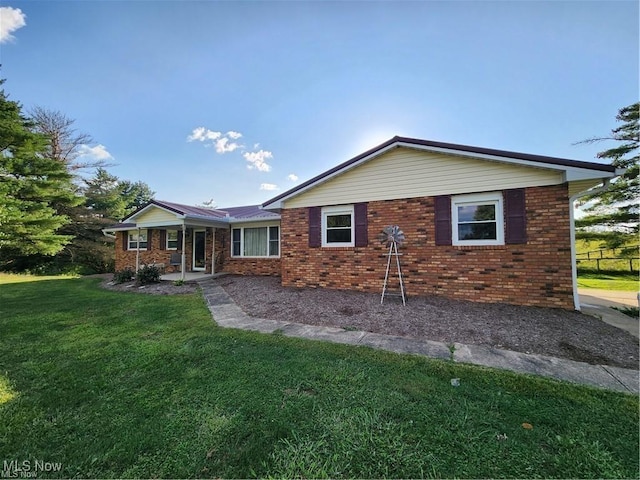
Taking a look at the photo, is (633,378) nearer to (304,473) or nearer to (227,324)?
(304,473)

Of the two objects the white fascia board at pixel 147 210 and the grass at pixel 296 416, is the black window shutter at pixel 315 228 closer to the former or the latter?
the grass at pixel 296 416

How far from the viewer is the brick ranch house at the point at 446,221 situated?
591 centimetres

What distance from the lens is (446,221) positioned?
692 centimetres

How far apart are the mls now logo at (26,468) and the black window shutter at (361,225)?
7066 millimetres

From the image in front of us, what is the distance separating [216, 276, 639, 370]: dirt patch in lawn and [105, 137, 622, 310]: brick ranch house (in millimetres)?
604

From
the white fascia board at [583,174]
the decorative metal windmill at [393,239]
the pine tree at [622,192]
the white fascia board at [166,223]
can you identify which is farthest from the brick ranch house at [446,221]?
the pine tree at [622,192]

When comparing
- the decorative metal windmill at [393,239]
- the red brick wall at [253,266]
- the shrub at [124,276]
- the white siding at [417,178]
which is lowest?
the shrub at [124,276]

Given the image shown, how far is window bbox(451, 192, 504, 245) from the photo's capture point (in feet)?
21.3

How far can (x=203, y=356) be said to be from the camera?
3787 millimetres

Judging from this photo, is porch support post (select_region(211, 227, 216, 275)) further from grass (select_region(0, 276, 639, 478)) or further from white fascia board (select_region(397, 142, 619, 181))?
white fascia board (select_region(397, 142, 619, 181))

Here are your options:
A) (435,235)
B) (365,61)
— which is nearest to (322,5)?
(365,61)

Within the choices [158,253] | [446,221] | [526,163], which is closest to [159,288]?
[158,253]

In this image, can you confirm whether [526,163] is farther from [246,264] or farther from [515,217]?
[246,264]

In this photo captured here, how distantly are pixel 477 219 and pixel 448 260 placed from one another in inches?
51.1
